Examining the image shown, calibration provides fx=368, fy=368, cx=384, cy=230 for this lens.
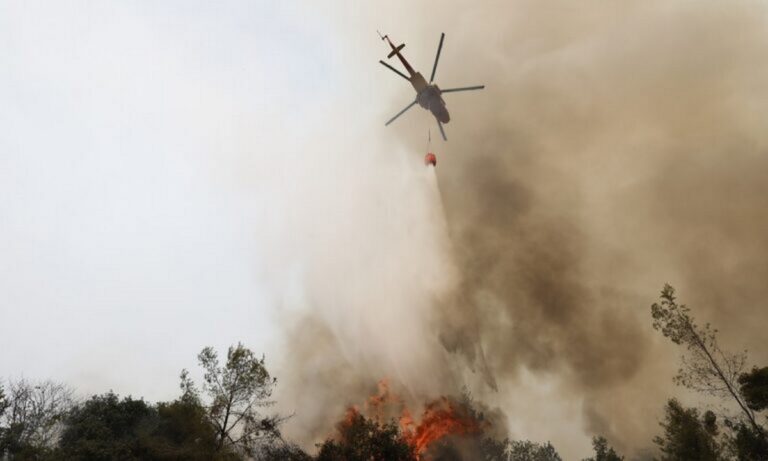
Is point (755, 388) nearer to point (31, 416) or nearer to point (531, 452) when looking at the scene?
point (31, 416)

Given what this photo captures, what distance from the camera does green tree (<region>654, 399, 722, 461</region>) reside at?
32.4m

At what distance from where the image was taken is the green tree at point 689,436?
3245cm

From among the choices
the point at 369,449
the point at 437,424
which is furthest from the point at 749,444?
the point at 437,424

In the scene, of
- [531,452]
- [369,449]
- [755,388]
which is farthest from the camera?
[531,452]

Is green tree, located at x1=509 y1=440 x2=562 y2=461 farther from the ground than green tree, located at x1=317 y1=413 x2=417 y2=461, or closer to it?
farther from the ground

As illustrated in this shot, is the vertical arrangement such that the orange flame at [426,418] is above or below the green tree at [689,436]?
above

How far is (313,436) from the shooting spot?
68438mm

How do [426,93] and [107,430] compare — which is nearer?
[107,430]

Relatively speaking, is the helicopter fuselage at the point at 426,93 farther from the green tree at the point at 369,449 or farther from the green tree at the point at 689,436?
the green tree at the point at 689,436

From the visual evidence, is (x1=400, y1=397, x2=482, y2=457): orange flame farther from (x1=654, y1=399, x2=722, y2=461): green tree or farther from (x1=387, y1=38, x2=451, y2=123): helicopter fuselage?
(x1=387, y1=38, x2=451, y2=123): helicopter fuselage

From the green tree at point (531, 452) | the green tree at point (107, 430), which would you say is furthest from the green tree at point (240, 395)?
the green tree at point (531, 452)

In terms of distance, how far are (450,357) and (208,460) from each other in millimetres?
53031

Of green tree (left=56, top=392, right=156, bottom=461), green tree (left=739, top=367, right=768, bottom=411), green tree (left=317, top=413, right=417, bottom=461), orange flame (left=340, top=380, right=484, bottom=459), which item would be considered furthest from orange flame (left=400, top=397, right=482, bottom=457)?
green tree (left=739, top=367, right=768, bottom=411)

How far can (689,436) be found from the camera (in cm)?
3350
